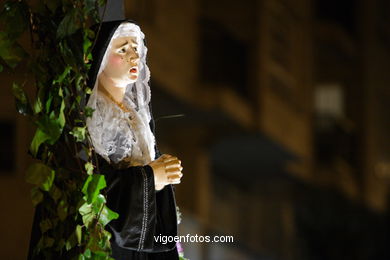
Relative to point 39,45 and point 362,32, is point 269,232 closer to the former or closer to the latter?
point 362,32

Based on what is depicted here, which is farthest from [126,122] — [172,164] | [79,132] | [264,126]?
[264,126]

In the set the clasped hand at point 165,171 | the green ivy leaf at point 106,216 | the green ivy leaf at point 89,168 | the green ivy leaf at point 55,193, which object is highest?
the clasped hand at point 165,171

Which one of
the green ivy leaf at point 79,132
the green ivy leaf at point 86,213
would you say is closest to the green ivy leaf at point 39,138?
the green ivy leaf at point 79,132

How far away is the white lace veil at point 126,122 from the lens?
3578 mm

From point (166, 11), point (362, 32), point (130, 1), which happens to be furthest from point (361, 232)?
point (362, 32)

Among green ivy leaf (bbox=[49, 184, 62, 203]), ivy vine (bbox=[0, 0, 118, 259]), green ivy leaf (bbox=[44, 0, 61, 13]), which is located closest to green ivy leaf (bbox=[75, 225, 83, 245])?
ivy vine (bbox=[0, 0, 118, 259])

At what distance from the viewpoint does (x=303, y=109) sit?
2031 cm

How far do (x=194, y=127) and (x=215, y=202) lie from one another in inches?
147

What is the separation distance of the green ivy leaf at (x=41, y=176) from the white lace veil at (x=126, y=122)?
0.41 m

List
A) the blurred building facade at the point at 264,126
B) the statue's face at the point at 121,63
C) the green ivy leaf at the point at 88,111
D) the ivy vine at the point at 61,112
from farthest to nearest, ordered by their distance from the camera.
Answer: the blurred building facade at the point at 264,126 → the statue's face at the point at 121,63 → the green ivy leaf at the point at 88,111 → the ivy vine at the point at 61,112

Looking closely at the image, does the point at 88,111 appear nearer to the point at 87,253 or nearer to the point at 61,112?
the point at 61,112

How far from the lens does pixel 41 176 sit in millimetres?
3082

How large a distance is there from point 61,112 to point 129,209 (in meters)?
0.47

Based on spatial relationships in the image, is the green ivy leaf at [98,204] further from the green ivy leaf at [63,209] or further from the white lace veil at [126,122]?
the white lace veil at [126,122]
